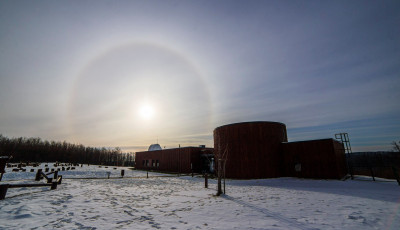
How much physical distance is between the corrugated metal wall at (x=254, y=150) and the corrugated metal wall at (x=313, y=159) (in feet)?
3.83

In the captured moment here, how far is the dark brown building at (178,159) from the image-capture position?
30312mm

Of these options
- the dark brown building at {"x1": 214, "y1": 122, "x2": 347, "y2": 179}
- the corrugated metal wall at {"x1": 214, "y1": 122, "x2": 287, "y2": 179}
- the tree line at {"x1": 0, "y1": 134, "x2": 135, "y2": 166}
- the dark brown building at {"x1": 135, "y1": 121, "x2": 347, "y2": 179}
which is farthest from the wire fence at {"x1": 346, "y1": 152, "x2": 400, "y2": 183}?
the tree line at {"x1": 0, "y1": 134, "x2": 135, "y2": 166}

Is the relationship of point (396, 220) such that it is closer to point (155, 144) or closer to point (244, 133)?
point (244, 133)

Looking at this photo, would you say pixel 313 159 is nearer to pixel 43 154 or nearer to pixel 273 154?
pixel 273 154

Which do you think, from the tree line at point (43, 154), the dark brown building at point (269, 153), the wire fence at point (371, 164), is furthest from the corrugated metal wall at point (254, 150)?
the tree line at point (43, 154)

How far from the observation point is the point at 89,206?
7.62 metres

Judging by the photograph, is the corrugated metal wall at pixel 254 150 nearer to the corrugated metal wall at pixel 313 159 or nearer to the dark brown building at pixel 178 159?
the corrugated metal wall at pixel 313 159

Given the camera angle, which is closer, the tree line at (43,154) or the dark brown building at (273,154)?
the dark brown building at (273,154)

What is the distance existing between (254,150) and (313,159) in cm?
605

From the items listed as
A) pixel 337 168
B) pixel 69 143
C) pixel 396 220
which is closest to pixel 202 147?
pixel 337 168

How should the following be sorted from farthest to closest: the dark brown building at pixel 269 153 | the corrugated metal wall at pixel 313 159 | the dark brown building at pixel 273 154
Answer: the dark brown building at pixel 269 153, the dark brown building at pixel 273 154, the corrugated metal wall at pixel 313 159

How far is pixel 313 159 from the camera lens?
18.1 meters

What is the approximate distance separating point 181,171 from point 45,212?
25664mm

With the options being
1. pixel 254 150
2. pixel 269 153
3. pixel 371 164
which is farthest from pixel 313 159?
pixel 371 164
